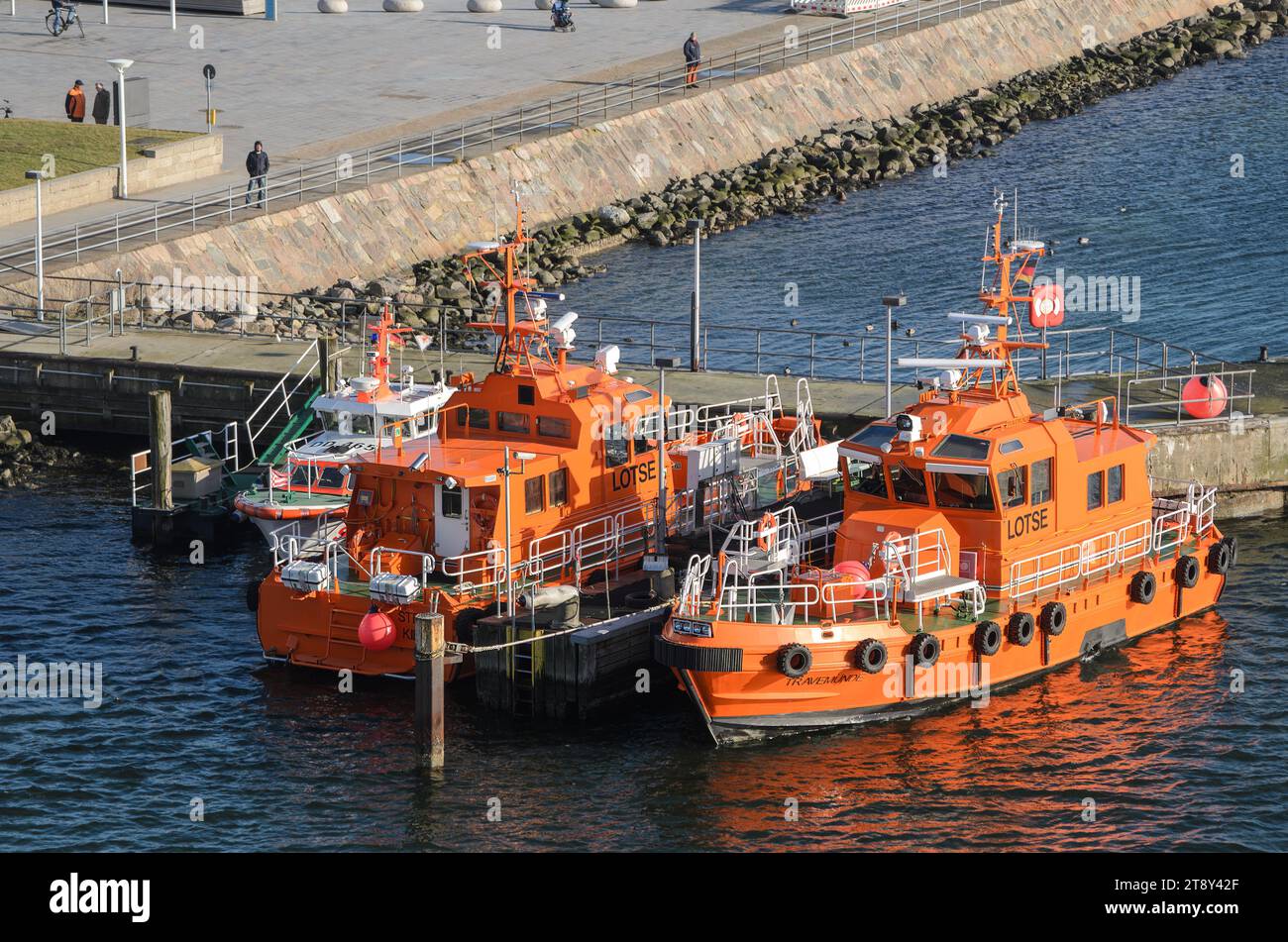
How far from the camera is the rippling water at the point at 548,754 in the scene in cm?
3694

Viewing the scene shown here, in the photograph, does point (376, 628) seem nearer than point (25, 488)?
Yes

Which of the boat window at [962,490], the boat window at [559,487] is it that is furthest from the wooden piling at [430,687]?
the boat window at [962,490]

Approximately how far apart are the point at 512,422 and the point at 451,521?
2.65 m

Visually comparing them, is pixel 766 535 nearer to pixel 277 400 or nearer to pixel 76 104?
pixel 277 400

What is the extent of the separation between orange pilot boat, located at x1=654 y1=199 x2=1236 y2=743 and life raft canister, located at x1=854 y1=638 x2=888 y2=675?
3cm

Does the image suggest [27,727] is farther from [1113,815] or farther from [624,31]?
[624,31]

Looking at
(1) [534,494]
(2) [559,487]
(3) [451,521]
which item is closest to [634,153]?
(2) [559,487]

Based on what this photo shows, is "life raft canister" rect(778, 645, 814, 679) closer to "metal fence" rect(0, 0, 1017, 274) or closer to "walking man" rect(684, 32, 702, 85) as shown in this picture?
"metal fence" rect(0, 0, 1017, 274)

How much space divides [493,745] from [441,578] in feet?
13.2

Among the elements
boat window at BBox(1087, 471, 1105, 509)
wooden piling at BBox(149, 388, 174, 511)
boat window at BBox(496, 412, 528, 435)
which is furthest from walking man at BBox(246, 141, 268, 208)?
boat window at BBox(1087, 471, 1105, 509)
